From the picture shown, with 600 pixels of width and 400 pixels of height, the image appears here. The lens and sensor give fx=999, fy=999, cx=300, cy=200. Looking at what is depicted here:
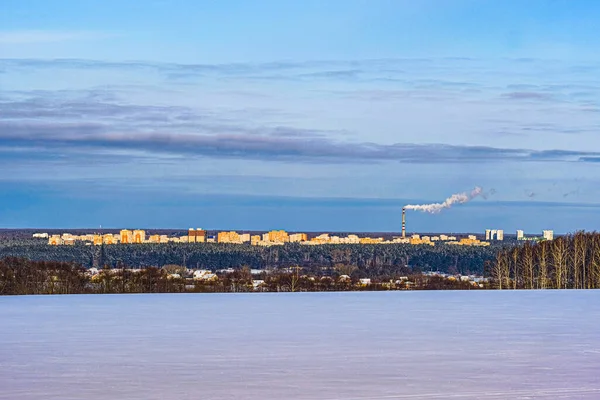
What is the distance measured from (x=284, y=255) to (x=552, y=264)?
13.9 m

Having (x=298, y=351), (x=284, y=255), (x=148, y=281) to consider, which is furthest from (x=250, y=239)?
(x=298, y=351)

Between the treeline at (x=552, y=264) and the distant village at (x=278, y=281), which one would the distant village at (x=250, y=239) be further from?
the distant village at (x=278, y=281)

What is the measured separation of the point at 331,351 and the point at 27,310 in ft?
23.1

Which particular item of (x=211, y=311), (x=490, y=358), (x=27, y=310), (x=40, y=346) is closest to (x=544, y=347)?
(x=490, y=358)

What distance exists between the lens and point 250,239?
47.2 m

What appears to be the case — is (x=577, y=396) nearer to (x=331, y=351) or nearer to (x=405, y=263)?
(x=331, y=351)

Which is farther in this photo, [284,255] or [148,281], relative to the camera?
[284,255]

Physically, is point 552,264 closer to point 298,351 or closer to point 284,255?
point 284,255

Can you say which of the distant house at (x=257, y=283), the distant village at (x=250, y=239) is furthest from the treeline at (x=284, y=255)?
the distant house at (x=257, y=283)

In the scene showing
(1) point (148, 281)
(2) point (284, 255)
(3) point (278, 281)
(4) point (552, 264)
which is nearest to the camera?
(1) point (148, 281)

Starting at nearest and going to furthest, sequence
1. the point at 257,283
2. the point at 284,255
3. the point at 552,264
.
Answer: the point at 257,283
the point at 552,264
the point at 284,255

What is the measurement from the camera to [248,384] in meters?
7.15

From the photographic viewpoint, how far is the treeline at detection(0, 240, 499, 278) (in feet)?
119

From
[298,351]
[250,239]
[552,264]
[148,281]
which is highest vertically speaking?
[250,239]
